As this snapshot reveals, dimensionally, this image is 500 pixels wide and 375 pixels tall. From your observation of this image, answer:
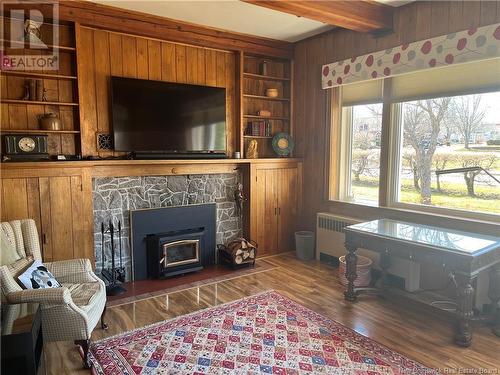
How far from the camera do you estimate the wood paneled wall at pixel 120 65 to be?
11.8 ft

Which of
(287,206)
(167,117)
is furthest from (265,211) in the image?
(167,117)

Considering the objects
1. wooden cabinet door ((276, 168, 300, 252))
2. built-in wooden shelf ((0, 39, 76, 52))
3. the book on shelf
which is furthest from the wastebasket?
built-in wooden shelf ((0, 39, 76, 52))

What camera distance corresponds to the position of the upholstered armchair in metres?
2.24

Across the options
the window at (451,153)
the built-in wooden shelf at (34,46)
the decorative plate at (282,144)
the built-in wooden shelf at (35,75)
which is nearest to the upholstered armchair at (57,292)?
the built-in wooden shelf at (35,75)

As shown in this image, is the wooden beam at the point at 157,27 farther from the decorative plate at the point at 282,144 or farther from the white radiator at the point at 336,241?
the white radiator at the point at 336,241

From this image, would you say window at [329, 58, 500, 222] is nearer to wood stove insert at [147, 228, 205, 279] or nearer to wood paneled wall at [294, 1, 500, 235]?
wood paneled wall at [294, 1, 500, 235]

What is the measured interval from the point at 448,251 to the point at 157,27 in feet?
11.7

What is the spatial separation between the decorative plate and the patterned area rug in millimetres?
2336

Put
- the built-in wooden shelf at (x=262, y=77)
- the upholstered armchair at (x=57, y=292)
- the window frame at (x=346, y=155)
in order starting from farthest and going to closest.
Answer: the built-in wooden shelf at (x=262, y=77), the window frame at (x=346, y=155), the upholstered armchair at (x=57, y=292)

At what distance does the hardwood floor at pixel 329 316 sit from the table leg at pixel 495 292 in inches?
4.8

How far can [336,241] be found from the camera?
170 inches

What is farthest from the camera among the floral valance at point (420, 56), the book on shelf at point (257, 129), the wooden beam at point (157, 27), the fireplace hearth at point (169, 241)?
the book on shelf at point (257, 129)

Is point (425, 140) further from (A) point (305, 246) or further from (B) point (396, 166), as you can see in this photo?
(A) point (305, 246)

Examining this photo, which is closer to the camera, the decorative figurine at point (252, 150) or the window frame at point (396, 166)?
the window frame at point (396, 166)
